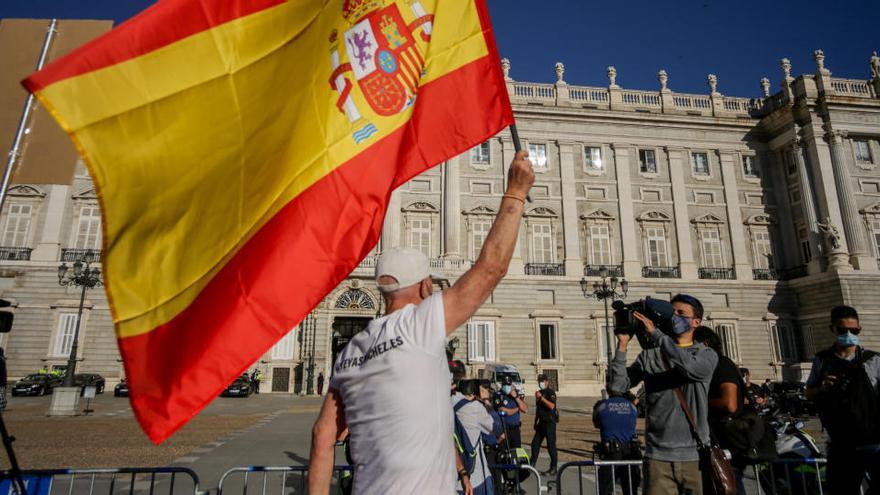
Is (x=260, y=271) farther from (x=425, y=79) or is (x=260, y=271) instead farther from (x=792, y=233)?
(x=792, y=233)

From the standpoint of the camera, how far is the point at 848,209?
85.5 feet

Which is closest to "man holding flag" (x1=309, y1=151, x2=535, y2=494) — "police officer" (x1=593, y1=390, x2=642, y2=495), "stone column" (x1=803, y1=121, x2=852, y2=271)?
"police officer" (x1=593, y1=390, x2=642, y2=495)

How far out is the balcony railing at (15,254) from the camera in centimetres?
2438

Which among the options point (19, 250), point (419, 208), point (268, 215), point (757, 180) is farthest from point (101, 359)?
point (757, 180)

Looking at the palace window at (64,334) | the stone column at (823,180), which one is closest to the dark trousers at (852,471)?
the stone column at (823,180)

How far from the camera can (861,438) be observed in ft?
12.0

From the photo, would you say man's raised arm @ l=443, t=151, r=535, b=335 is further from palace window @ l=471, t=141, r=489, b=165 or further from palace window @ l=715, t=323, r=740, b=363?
palace window @ l=715, t=323, r=740, b=363

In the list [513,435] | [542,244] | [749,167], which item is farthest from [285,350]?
[749,167]

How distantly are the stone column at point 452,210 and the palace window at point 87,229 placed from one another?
1763 centimetres

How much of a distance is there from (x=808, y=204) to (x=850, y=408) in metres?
28.8

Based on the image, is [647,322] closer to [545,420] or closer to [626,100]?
[545,420]

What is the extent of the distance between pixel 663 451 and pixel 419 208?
925 inches

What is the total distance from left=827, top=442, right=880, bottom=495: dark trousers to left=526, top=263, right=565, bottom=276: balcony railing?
73.1 ft

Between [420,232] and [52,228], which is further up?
[420,232]
